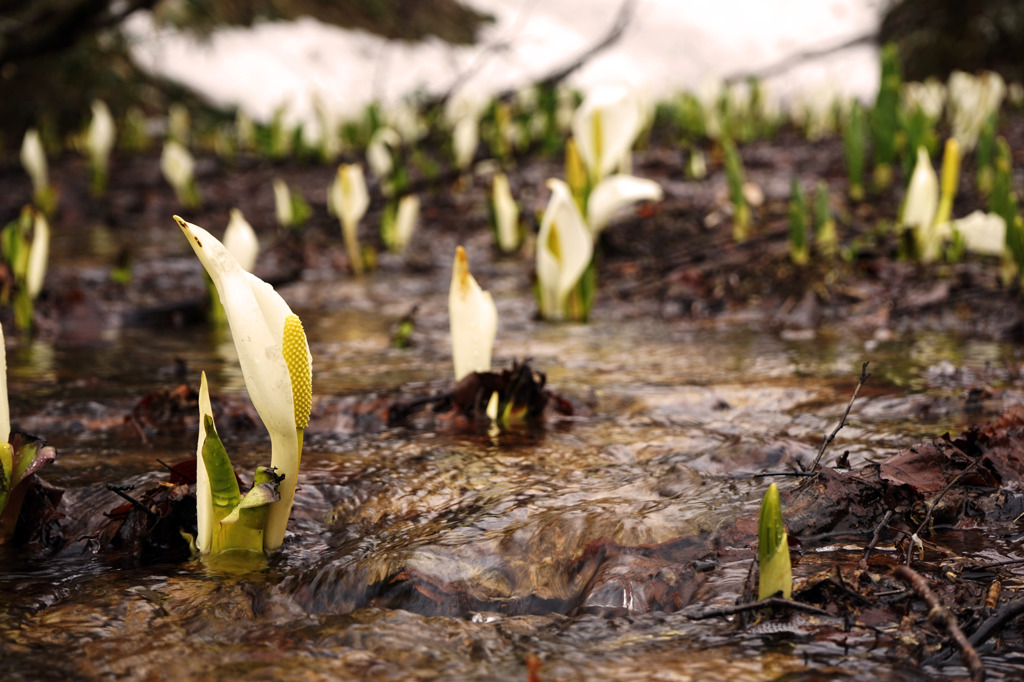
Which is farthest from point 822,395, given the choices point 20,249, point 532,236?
point 532,236

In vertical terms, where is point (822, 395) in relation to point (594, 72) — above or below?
below

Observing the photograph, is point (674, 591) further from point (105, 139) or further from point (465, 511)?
point (105, 139)

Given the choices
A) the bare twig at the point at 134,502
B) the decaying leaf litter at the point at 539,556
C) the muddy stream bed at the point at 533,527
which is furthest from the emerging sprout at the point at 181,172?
the bare twig at the point at 134,502

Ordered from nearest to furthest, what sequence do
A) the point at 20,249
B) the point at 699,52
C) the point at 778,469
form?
1. the point at 778,469
2. the point at 20,249
3. the point at 699,52

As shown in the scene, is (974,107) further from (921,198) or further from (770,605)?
(770,605)

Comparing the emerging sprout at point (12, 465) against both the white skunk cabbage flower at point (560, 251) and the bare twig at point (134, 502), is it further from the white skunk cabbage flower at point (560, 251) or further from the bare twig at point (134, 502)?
the white skunk cabbage flower at point (560, 251)

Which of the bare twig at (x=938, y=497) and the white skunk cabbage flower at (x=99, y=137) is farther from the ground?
the white skunk cabbage flower at (x=99, y=137)
